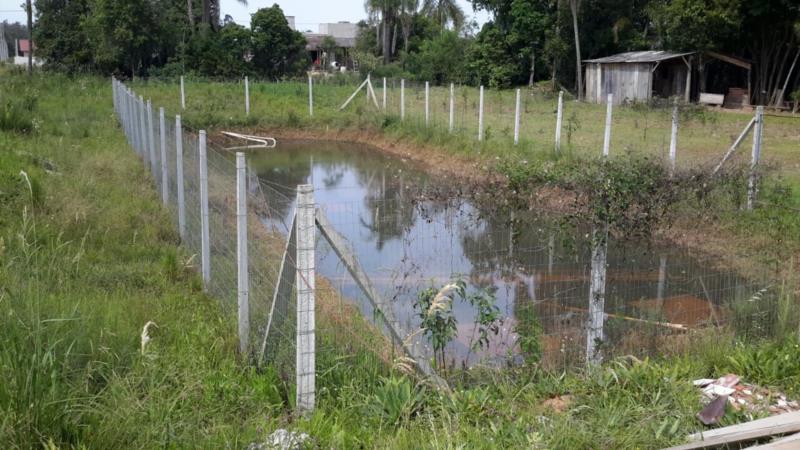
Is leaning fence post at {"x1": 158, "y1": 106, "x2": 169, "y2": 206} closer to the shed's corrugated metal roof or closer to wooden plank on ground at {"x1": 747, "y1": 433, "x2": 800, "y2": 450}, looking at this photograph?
wooden plank on ground at {"x1": 747, "y1": 433, "x2": 800, "y2": 450}

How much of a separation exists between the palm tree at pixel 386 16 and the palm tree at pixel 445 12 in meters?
4.16

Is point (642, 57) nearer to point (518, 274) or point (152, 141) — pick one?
point (152, 141)

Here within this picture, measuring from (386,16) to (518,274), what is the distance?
4739cm

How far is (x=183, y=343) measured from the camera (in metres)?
5.02

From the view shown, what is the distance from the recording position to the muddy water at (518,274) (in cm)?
613

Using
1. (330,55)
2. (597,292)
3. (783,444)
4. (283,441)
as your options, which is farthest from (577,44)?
(283,441)

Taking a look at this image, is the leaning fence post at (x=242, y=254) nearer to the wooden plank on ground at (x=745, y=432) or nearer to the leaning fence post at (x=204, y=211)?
the leaning fence post at (x=204, y=211)

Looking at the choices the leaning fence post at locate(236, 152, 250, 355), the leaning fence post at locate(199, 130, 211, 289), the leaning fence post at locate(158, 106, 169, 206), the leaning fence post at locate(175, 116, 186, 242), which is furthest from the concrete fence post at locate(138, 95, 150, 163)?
the leaning fence post at locate(236, 152, 250, 355)

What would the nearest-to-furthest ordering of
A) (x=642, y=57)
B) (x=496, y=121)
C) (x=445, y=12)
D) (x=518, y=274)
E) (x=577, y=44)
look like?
1. (x=518, y=274)
2. (x=496, y=121)
3. (x=642, y=57)
4. (x=577, y=44)
5. (x=445, y=12)

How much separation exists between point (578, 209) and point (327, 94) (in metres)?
22.4

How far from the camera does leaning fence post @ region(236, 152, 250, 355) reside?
4899 millimetres

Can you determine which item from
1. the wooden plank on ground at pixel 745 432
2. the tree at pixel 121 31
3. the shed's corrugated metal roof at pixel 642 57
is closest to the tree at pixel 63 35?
the tree at pixel 121 31

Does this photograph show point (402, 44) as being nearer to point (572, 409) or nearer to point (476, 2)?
point (476, 2)

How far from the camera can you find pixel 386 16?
53.5 m
